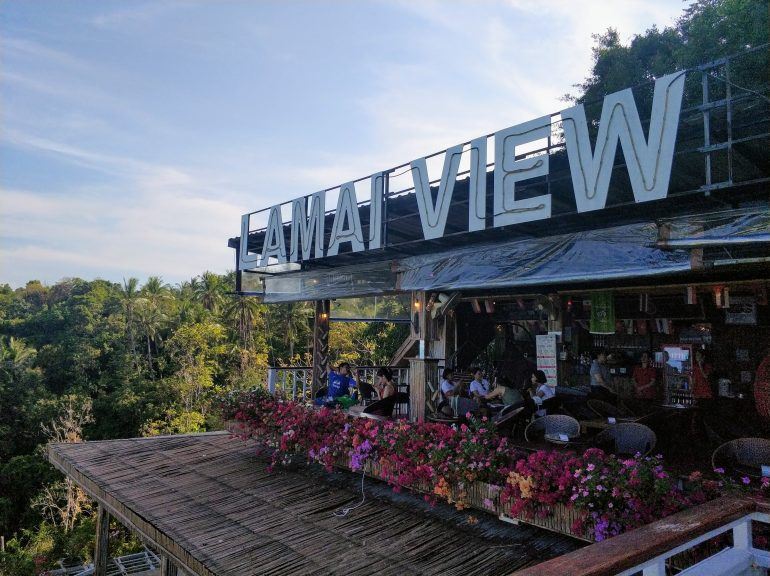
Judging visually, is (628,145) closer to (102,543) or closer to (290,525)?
(290,525)

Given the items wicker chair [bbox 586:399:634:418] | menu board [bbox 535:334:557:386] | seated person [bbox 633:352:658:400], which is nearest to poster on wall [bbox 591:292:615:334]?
seated person [bbox 633:352:658:400]

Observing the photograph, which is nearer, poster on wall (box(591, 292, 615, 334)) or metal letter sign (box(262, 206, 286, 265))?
poster on wall (box(591, 292, 615, 334))

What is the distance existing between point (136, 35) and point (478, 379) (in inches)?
391

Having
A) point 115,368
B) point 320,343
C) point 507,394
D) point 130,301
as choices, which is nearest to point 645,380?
point 507,394

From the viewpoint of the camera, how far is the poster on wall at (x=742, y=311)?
27.3ft

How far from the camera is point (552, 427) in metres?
5.91

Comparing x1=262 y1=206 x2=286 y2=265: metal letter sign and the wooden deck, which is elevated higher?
x1=262 y1=206 x2=286 y2=265: metal letter sign

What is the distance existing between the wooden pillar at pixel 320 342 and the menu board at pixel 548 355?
14.8ft

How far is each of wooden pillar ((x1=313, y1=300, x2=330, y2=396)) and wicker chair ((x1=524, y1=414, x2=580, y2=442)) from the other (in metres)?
5.79

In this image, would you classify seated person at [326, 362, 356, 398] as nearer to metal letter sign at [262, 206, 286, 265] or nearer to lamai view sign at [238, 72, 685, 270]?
lamai view sign at [238, 72, 685, 270]

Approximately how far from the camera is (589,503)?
3.53m

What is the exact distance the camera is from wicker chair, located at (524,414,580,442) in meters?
5.77

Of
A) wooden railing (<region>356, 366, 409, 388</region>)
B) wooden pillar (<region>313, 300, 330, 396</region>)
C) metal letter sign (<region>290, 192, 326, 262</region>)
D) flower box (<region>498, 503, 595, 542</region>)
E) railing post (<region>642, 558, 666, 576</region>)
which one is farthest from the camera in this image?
wooden railing (<region>356, 366, 409, 388</region>)

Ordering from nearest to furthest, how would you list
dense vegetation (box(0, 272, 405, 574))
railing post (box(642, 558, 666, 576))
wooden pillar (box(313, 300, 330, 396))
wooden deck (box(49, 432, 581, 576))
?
railing post (box(642, 558, 666, 576))
wooden deck (box(49, 432, 581, 576))
wooden pillar (box(313, 300, 330, 396))
dense vegetation (box(0, 272, 405, 574))
